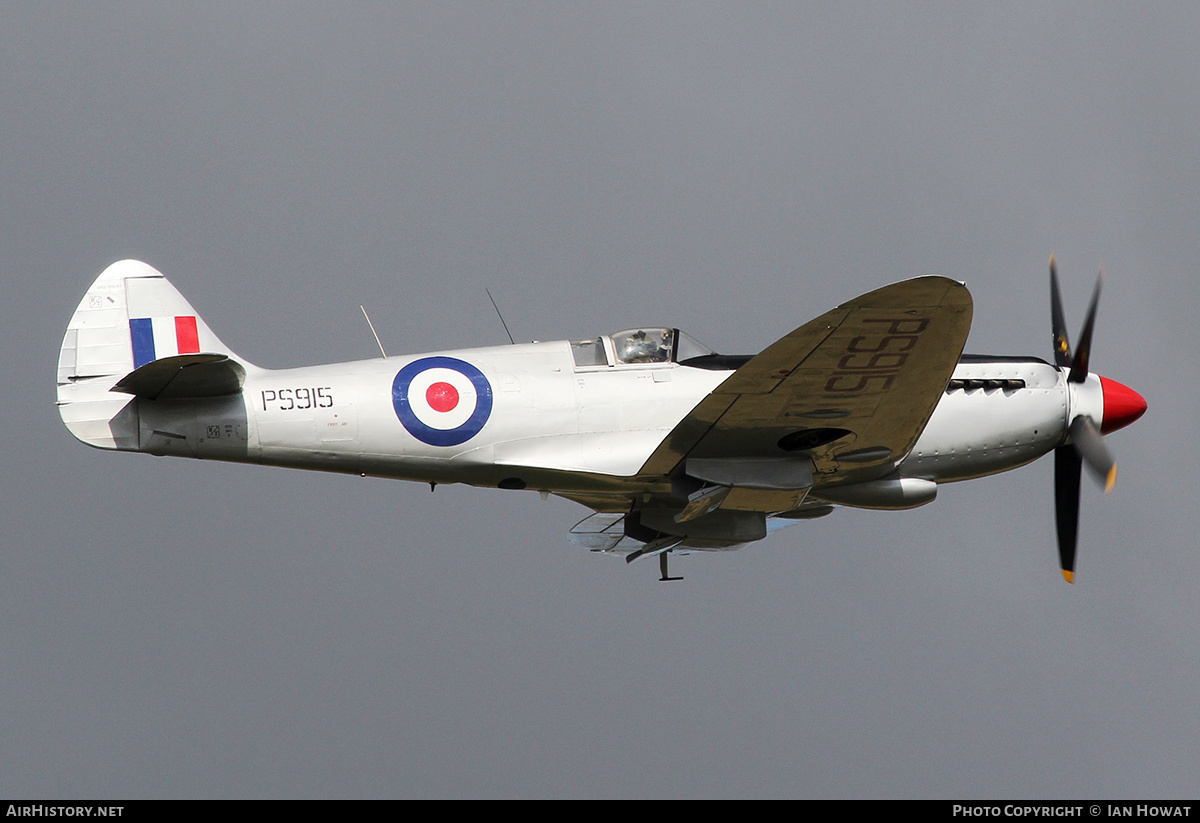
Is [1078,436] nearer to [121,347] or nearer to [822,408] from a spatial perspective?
[822,408]

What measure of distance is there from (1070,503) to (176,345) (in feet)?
→ 29.3

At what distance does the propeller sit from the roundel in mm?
5943

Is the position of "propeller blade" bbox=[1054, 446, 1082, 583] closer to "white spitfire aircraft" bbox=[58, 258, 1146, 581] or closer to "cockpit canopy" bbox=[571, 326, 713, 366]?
"white spitfire aircraft" bbox=[58, 258, 1146, 581]

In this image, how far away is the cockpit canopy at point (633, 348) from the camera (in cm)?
1152

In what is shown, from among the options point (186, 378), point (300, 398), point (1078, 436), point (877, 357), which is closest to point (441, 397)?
point (300, 398)

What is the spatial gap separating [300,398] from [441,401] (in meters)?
1.21

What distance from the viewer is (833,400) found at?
10.4m

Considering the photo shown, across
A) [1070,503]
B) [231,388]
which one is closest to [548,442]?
[231,388]

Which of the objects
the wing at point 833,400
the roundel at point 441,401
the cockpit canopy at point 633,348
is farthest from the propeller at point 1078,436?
the roundel at point 441,401

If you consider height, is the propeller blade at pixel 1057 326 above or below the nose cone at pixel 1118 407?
above

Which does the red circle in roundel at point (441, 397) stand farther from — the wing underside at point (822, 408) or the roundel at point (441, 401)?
the wing underside at point (822, 408)

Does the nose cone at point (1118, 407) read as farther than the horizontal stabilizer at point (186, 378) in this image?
Yes

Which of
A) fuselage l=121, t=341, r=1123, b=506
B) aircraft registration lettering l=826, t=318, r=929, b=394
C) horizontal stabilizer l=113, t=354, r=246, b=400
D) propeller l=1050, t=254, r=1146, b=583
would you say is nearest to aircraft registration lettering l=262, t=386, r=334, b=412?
fuselage l=121, t=341, r=1123, b=506

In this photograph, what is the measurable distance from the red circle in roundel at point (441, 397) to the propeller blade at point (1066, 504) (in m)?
6.17
